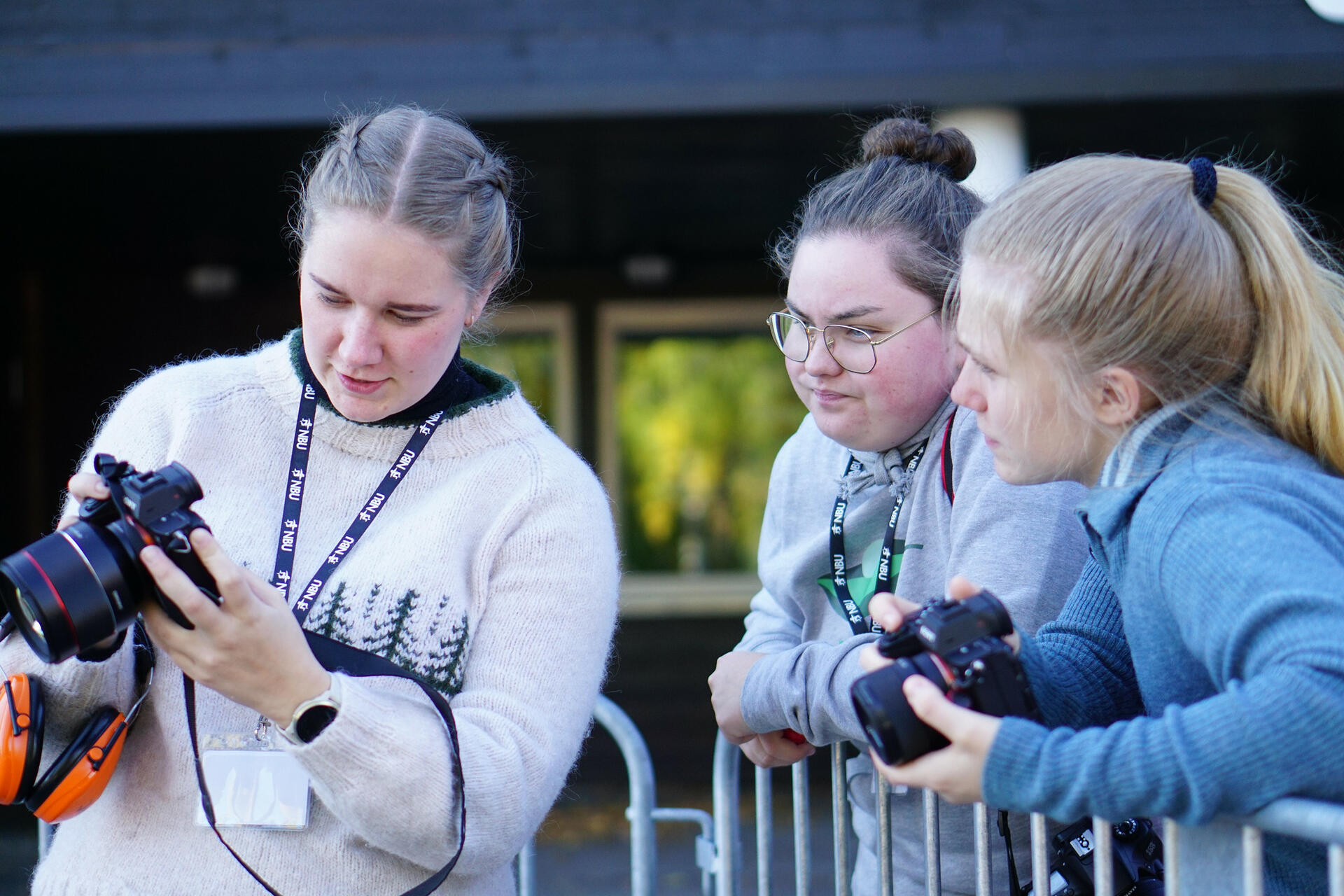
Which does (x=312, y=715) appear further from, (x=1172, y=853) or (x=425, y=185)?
(x=1172, y=853)

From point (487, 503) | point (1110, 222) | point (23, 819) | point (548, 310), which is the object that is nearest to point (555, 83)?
point (548, 310)

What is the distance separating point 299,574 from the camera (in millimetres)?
1737

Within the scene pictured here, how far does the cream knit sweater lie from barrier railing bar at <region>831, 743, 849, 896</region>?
571 mm

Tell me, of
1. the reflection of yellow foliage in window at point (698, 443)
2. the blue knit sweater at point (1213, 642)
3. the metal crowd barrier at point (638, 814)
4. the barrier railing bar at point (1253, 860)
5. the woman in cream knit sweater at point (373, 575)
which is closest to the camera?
the blue knit sweater at point (1213, 642)

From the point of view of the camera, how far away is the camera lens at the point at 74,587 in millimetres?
1409

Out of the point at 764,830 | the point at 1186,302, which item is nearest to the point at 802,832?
the point at 764,830

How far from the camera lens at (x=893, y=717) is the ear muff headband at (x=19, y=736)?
1155 millimetres

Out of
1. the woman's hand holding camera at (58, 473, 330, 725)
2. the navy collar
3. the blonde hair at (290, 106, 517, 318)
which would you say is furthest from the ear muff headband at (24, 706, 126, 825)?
the blonde hair at (290, 106, 517, 318)

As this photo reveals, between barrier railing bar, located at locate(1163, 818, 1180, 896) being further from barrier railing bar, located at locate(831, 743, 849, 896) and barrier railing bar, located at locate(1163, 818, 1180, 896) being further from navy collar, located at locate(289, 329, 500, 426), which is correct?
navy collar, located at locate(289, 329, 500, 426)

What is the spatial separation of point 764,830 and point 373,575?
117 cm

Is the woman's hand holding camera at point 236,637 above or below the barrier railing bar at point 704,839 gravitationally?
above

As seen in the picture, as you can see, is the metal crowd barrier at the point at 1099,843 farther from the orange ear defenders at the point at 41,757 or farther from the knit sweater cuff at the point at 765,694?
the orange ear defenders at the point at 41,757

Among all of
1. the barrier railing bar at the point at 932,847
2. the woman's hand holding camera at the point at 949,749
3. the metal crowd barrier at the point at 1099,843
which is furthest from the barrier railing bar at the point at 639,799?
the woman's hand holding camera at the point at 949,749

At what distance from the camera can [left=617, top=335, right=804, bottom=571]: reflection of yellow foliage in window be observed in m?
8.18
